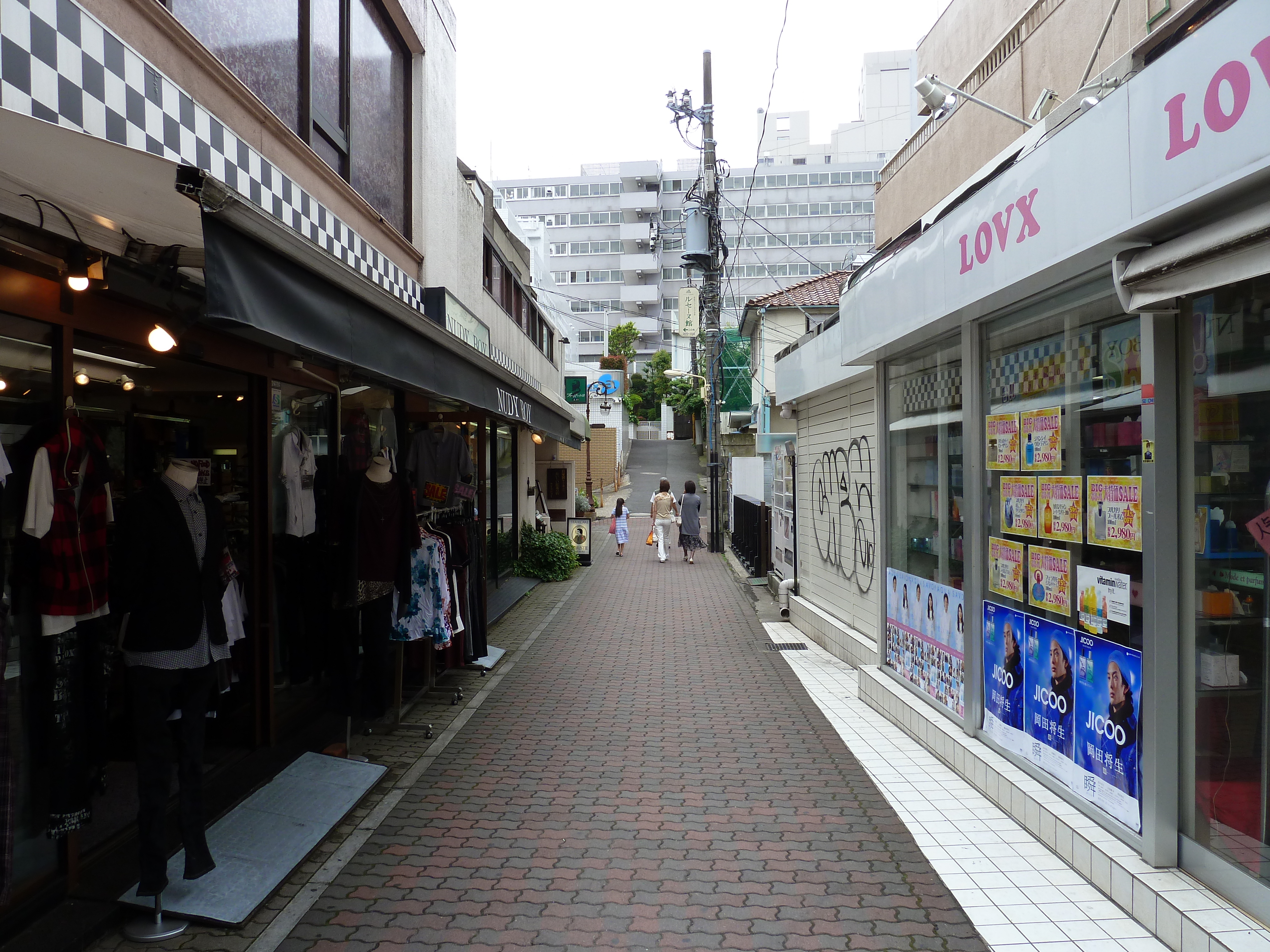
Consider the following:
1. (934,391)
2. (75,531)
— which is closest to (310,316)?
(75,531)

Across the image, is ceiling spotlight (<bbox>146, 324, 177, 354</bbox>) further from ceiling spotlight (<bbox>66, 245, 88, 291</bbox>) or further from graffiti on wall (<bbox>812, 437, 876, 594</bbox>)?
graffiti on wall (<bbox>812, 437, 876, 594</bbox>)

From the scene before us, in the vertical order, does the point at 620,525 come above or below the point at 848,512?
below

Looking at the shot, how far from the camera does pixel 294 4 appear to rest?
6.56m

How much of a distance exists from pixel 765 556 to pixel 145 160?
43.7 feet

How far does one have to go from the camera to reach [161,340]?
4.50m

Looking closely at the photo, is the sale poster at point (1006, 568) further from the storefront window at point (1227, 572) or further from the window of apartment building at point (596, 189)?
the window of apartment building at point (596, 189)

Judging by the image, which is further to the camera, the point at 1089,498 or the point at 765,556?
the point at 765,556

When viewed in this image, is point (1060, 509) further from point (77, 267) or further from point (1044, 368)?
point (77, 267)

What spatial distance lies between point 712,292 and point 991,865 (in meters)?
18.4

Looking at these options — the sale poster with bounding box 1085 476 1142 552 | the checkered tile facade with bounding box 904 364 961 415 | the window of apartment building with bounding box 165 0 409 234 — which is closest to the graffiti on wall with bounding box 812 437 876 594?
the checkered tile facade with bounding box 904 364 961 415

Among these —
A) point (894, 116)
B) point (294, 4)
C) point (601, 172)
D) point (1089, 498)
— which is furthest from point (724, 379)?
point (601, 172)

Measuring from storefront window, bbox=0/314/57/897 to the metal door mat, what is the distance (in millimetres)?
505

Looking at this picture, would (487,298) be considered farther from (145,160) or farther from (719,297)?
(145,160)

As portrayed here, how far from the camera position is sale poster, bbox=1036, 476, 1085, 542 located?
4512 mm
